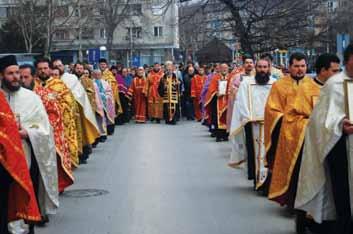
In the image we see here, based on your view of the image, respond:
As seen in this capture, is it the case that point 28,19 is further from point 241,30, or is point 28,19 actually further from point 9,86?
point 9,86

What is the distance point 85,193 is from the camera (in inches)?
478

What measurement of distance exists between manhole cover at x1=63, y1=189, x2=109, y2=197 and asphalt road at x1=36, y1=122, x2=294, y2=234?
1 centimetres

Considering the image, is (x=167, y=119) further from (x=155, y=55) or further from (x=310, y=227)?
(x=155, y=55)

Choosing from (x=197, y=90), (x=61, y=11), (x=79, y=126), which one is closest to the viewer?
(x=79, y=126)

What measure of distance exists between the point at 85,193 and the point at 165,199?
4.78 feet

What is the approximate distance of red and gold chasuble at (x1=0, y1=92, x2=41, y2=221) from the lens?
6.86 meters

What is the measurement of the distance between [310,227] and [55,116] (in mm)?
3538

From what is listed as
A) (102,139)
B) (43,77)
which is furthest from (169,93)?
(43,77)

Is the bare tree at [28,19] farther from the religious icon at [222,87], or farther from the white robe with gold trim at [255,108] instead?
the white robe with gold trim at [255,108]

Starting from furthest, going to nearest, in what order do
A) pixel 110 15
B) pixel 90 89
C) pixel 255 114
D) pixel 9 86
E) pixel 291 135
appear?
pixel 110 15 < pixel 90 89 < pixel 255 114 < pixel 291 135 < pixel 9 86

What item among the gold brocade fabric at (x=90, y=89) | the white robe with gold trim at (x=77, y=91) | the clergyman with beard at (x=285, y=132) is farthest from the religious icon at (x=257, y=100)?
the gold brocade fabric at (x=90, y=89)

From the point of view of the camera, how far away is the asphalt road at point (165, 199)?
939 centimetres

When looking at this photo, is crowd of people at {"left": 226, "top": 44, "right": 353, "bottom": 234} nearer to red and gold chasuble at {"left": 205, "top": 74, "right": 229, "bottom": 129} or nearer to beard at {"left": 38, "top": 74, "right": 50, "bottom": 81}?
beard at {"left": 38, "top": 74, "right": 50, "bottom": 81}

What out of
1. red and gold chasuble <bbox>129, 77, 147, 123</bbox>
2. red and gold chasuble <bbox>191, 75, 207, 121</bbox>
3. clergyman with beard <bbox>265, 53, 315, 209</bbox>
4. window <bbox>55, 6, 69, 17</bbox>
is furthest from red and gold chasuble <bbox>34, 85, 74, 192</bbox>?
window <bbox>55, 6, 69, 17</bbox>
